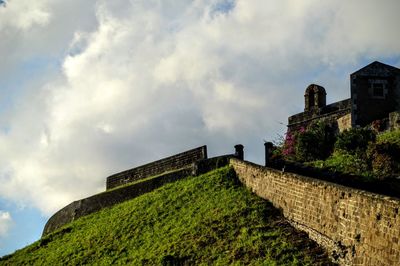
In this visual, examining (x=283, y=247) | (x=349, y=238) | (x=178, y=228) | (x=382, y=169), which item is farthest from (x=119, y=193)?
(x=349, y=238)

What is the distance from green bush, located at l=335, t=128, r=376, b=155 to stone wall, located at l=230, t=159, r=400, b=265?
7902mm

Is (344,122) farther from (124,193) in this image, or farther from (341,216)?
(341,216)

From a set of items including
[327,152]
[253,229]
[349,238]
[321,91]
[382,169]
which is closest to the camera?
[349,238]

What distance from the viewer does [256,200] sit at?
18672 millimetres

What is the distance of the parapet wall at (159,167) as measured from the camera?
2775cm

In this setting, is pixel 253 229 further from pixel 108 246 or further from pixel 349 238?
pixel 108 246

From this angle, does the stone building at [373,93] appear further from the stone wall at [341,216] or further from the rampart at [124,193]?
the stone wall at [341,216]

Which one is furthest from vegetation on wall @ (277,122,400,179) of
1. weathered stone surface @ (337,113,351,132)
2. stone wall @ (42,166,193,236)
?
stone wall @ (42,166,193,236)

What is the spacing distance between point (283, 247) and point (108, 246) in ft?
25.9

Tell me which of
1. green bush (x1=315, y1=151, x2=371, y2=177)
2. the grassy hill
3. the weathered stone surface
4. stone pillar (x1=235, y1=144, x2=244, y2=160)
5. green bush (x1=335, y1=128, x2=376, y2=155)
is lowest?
the grassy hill

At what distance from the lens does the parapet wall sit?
91.0 ft

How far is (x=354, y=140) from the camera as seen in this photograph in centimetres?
2545

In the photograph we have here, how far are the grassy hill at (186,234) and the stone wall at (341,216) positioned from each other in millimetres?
374

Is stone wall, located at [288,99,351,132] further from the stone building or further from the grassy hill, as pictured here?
the grassy hill
